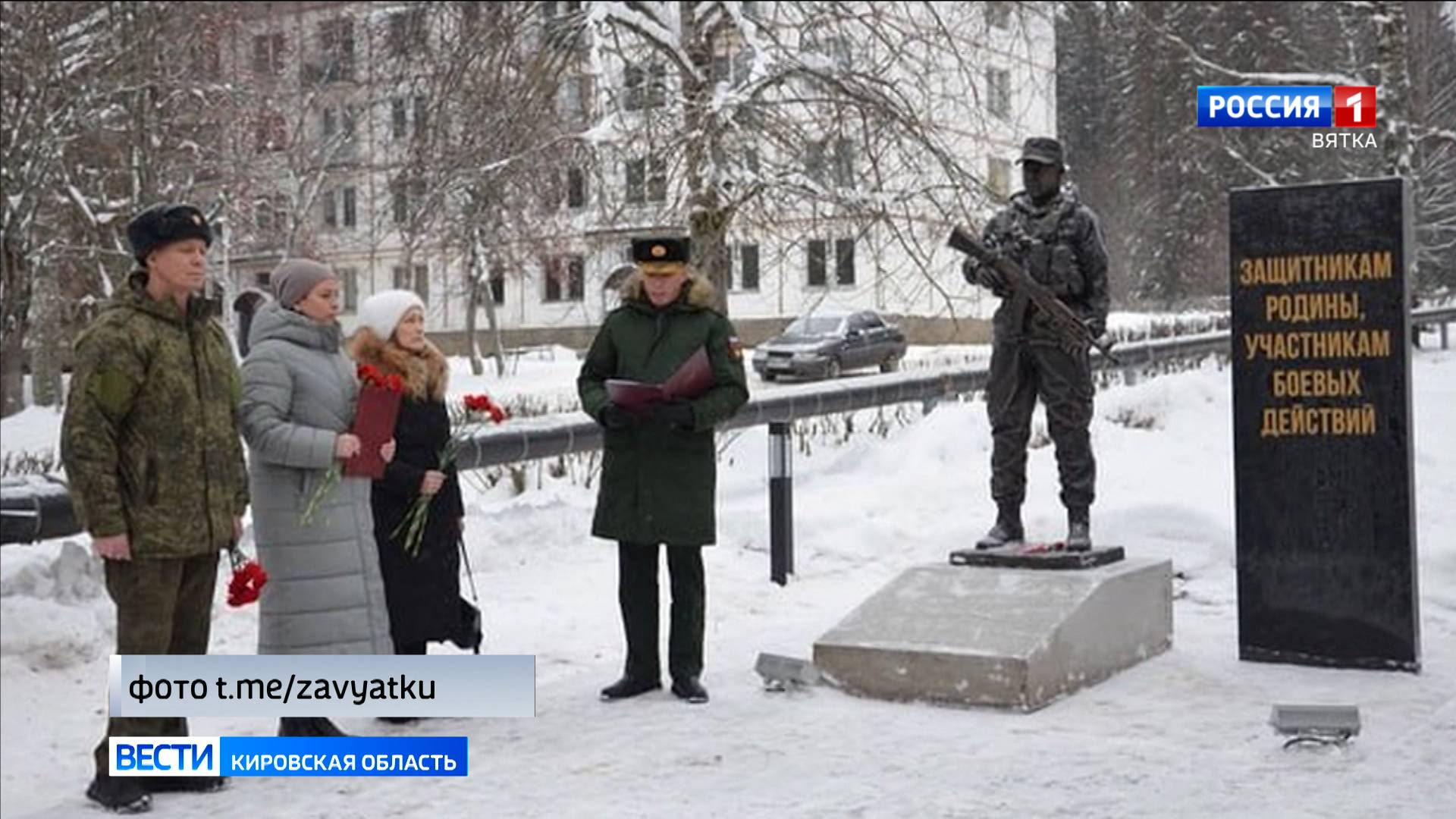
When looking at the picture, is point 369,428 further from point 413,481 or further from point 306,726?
point 306,726

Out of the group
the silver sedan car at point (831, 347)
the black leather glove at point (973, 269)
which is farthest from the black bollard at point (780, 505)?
the silver sedan car at point (831, 347)

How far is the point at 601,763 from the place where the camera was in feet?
19.9

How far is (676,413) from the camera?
6.87 metres

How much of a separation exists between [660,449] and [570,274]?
41.1 feet

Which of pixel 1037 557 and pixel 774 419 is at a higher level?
pixel 774 419

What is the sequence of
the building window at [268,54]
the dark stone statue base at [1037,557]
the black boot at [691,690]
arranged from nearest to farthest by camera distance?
the black boot at [691,690] < the dark stone statue base at [1037,557] < the building window at [268,54]

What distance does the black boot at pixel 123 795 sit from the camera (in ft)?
18.2

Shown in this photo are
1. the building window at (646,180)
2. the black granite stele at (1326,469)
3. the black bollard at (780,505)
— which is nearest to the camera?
the black granite stele at (1326,469)

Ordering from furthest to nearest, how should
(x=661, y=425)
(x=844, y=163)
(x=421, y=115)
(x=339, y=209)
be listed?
(x=339, y=209) < (x=421, y=115) < (x=844, y=163) < (x=661, y=425)

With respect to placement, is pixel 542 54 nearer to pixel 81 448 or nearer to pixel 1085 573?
pixel 1085 573

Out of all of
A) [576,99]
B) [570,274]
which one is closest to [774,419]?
[576,99]

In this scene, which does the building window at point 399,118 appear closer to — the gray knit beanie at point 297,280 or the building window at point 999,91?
the building window at point 999,91

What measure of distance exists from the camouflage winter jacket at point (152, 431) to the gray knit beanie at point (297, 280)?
0.53 meters

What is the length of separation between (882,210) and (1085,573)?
8.13 metres
